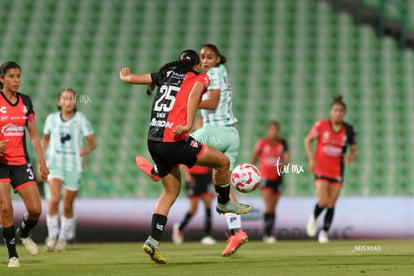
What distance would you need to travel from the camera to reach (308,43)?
57.4ft

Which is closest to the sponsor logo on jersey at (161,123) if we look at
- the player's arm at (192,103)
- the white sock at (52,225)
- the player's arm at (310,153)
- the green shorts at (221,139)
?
the player's arm at (192,103)

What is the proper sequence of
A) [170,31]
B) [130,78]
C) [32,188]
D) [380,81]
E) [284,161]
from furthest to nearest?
1. [170,31]
2. [380,81]
3. [284,161]
4. [32,188]
5. [130,78]

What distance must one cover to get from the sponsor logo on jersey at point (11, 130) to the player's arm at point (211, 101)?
5.89 feet

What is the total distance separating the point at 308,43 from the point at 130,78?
36.8 feet

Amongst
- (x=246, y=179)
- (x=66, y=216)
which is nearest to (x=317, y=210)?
(x=66, y=216)

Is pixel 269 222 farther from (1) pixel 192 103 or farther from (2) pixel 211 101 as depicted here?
(1) pixel 192 103

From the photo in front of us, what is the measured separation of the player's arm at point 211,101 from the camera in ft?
24.8

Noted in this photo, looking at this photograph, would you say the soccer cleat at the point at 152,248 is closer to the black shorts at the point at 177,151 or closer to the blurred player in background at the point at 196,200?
the black shorts at the point at 177,151

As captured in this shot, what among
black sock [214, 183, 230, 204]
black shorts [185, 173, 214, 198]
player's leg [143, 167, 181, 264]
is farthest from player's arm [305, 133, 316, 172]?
player's leg [143, 167, 181, 264]

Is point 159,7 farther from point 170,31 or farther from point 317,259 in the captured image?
point 317,259

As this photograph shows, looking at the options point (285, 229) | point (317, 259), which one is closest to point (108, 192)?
point (285, 229)

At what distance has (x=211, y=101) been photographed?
7.62 m

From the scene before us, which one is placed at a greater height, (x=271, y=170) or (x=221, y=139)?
(x=221, y=139)

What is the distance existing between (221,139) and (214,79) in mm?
634
